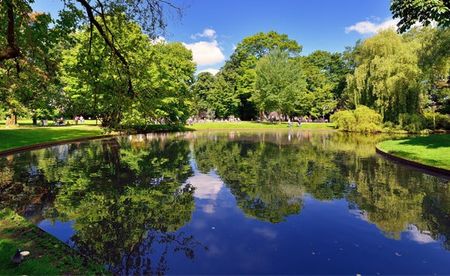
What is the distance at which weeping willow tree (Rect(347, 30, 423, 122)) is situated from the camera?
39.4 metres

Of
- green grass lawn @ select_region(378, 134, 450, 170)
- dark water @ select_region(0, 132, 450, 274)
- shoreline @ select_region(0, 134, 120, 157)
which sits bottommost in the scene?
dark water @ select_region(0, 132, 450, 274)

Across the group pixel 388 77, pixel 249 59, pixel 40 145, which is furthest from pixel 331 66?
pixel 40 145

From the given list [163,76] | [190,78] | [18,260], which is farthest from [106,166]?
[190,78]

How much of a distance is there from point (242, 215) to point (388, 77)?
3830 cm

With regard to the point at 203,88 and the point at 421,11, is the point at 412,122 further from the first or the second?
the point at 203,88

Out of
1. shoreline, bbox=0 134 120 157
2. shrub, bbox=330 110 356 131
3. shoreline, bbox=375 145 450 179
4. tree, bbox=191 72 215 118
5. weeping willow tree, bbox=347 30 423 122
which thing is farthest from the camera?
tree, bbox=191 72 215 118

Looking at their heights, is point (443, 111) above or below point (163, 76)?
below

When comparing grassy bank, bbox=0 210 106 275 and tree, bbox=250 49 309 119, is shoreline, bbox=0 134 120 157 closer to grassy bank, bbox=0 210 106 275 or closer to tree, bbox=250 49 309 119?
grassy bank, bbox=0 210 106 275

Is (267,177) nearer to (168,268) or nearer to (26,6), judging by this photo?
(168,268)

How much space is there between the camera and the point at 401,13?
20.0 metres

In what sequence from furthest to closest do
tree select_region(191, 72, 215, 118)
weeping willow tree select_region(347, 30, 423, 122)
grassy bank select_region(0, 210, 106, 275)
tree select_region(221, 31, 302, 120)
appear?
tree select_region(191, 72, 215, 118) < tree select_region(221, 31, 302, 120) < weeping willow tree select_region(347, 30, 423, 122) < grassy bank select_region(0, 210, 106, 275)

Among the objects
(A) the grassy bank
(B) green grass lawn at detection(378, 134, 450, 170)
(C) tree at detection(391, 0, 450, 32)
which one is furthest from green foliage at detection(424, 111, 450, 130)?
(A) the grassy bank

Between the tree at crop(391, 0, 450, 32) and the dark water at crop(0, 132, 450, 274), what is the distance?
335 inches

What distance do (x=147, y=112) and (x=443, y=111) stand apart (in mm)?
49195
